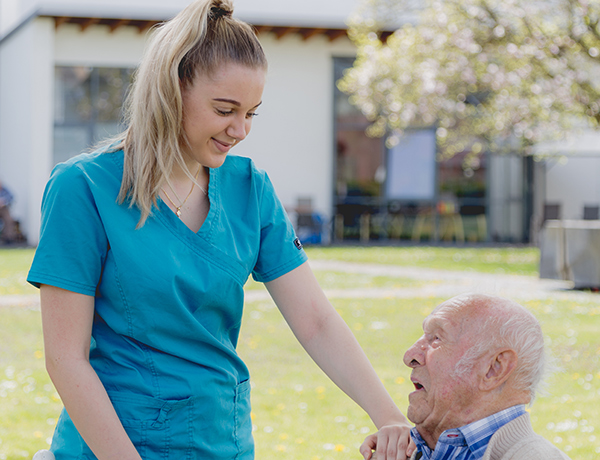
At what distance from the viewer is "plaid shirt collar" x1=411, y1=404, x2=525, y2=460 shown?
64.2 inches

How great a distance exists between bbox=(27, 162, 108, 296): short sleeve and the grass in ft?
4.01

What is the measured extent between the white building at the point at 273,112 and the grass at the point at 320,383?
40.7 feet

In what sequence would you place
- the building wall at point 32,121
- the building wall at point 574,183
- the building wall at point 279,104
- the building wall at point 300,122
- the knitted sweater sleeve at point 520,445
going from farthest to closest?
the building wall at point 574,183, the building wall at point 300,122, the building wall at point 279,104, the building wall at point 32,121, the knitted sweater sleeve at point 520,445

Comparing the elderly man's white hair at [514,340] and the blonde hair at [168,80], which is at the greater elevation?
the blonde hair at [168,80]

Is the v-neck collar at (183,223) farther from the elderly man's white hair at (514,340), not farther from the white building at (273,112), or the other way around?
the white building at (273,112)

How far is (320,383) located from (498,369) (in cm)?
428

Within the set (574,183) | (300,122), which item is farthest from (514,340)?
(574,183)

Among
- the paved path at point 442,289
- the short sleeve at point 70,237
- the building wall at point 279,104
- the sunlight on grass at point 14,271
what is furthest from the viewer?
the building wall at point 279,104

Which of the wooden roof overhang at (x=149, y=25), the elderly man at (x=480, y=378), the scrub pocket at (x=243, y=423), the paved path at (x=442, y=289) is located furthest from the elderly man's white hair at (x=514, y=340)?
the wooden roof overhang at (x=149, y=25)

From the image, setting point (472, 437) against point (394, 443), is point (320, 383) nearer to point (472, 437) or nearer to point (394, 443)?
point (394, 443)

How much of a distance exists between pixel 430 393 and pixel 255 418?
3.39 meters

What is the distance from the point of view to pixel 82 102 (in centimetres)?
2152

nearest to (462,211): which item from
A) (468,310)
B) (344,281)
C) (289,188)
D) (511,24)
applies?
(289,188)

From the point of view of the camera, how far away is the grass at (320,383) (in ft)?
14.7
